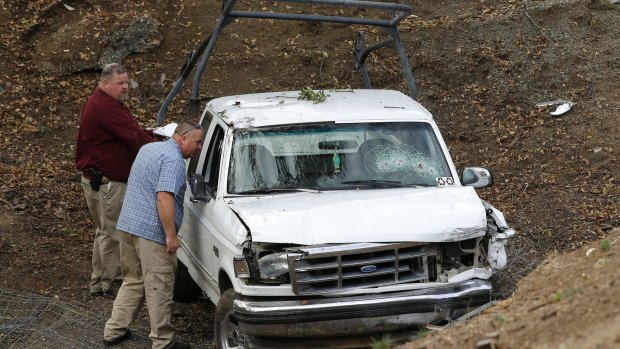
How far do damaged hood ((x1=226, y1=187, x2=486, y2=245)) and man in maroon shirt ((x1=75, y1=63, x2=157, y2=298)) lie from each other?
1948 mm

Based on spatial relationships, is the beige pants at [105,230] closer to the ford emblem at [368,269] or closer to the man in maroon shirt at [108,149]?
the man in maroon shirt at [108,149]

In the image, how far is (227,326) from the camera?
7418 millimetres

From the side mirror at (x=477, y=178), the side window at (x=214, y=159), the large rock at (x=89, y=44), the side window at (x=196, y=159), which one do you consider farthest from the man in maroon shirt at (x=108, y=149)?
the large rock at (x=89, y=44)

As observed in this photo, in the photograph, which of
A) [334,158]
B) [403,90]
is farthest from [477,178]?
[403,90]

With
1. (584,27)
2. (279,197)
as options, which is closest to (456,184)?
(279,197)

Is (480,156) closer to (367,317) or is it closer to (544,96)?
(544,96)

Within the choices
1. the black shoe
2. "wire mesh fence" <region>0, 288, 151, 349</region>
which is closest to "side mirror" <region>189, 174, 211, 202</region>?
the black shoe

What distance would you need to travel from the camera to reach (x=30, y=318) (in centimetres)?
892

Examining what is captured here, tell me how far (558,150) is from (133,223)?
6028 mm

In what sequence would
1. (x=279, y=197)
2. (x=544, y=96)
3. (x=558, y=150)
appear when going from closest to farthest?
1. (x=279, y=197)
2. (x=558, y=150)
3. (x=544, y=96)

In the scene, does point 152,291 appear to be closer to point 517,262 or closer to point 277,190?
point 277,190

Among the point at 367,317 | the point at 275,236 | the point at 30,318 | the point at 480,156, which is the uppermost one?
the point at 275,236

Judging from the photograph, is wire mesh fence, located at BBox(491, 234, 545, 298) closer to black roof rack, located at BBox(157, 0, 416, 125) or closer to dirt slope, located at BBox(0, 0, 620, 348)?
dirt slope, located at BBox(0, 0, 620, 348)

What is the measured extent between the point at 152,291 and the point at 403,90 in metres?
6.97
